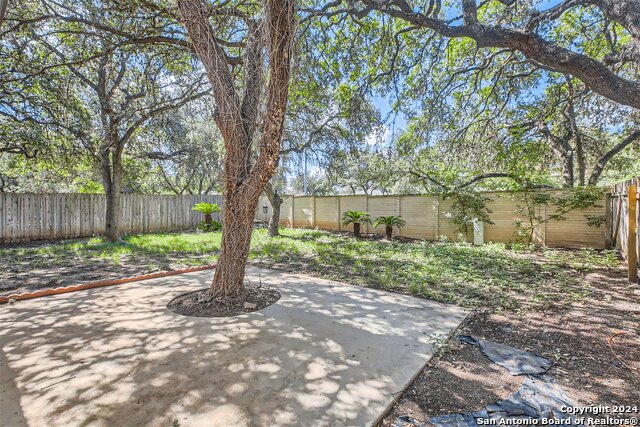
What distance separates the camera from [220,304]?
2.91 meters

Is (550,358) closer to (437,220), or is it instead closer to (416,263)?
(416,263)

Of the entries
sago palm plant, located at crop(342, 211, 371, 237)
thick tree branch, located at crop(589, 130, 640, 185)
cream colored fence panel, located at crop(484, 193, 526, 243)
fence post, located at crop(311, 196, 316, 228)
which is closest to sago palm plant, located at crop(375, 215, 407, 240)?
sago palm plant, located at crop(342, 211, 371, 237)

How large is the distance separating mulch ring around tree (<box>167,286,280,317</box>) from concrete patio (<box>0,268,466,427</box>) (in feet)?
0.39

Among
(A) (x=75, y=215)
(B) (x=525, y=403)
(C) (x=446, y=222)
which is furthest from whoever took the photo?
(C) (x=446, y=222)

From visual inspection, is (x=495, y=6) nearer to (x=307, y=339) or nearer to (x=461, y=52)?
(x=461, y=52)

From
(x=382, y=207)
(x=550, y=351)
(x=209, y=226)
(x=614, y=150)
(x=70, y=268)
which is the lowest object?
(x=550, y=351)

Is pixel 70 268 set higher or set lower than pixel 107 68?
Result: lower

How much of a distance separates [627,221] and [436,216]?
401cm

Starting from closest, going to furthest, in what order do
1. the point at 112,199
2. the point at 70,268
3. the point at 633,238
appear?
the point at 633,238, the point at 70,268, the point at 112,199

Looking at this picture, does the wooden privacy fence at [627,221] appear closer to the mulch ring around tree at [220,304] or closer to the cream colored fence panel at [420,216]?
the cream colored fence panel at [420,216]

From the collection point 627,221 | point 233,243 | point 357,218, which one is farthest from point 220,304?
point 357,218

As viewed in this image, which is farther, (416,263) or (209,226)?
(209,226)

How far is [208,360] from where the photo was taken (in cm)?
190

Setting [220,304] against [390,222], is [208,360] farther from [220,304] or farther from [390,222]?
[390,222]
